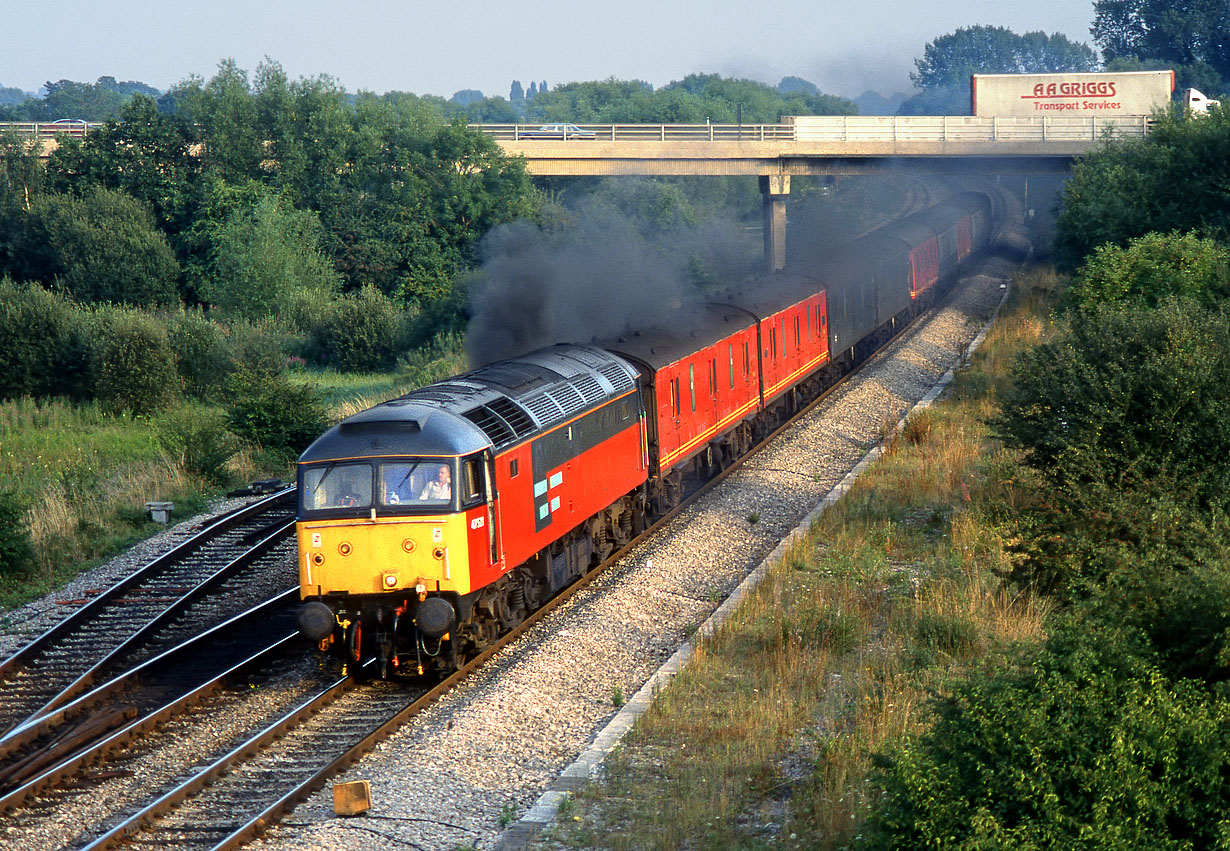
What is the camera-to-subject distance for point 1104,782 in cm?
619

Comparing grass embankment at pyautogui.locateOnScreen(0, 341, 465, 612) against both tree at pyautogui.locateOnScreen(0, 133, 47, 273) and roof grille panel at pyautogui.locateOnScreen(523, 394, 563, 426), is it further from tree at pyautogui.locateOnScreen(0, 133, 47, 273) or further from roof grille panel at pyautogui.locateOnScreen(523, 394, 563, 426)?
tree at pyautogui.locateOnScreen(0, 133, 47, 273)

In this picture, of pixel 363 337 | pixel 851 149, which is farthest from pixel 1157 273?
pixel 363 337

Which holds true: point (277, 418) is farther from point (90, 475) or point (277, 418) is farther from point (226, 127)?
point (226, 127)

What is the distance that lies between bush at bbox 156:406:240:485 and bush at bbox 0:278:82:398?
37.8 ft

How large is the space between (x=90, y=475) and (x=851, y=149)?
32.8 meters

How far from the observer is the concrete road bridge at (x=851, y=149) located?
153 feet

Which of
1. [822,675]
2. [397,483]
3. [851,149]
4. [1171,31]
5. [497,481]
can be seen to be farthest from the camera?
[1171,31]

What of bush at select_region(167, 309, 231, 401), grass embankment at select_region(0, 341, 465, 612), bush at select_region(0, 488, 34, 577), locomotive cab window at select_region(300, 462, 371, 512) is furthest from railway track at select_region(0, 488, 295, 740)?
bush at select_region(167, 309, 231, 401)

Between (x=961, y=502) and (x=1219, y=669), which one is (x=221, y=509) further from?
(x=1219, y=669)

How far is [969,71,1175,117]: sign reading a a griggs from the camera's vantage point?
177 ft

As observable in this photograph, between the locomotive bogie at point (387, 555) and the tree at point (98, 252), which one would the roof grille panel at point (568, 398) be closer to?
the locomotive bogie at point (387, 555)

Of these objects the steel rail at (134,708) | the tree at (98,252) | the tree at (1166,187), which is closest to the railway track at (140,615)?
the steel rail at (134,708)

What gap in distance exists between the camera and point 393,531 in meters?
11.6

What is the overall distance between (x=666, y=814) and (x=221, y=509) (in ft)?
45.4
